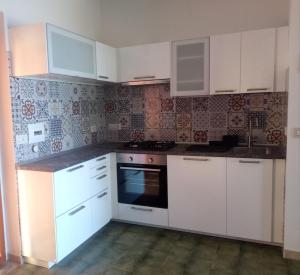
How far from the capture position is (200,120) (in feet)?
10.8

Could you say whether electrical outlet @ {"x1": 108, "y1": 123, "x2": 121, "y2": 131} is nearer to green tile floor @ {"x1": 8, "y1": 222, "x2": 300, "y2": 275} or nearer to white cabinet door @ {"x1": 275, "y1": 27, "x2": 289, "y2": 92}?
green tile floor @ {"x1": 8, "y1": 222, "x2": 300, "y2": 275}

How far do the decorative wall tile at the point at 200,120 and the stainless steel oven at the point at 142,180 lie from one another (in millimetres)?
664

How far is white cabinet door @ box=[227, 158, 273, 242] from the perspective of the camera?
2.55 m

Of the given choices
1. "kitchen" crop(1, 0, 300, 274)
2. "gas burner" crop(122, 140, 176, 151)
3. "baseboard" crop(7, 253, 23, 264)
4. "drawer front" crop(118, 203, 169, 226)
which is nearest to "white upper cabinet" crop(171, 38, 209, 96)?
"kitchen" crop(1, 0, 300, 274)

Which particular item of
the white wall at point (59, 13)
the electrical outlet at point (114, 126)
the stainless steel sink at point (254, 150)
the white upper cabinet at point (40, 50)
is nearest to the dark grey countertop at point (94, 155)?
the stainless steel sink at point (254, 150)

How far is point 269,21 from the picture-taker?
9.73ft

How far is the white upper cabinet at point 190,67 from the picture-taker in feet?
9.56

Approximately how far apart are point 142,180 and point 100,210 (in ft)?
1.74

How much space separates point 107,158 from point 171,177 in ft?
2.37

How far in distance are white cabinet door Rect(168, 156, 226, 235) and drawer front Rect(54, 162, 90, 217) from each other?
0.85 meters

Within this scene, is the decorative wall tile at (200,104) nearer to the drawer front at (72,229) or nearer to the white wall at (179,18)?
the white wall at (179,18)

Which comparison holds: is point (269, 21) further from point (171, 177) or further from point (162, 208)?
point (162, 208)

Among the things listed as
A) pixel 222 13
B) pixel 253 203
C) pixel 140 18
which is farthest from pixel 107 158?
pixel 222 13

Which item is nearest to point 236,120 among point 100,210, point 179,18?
point 179,18
